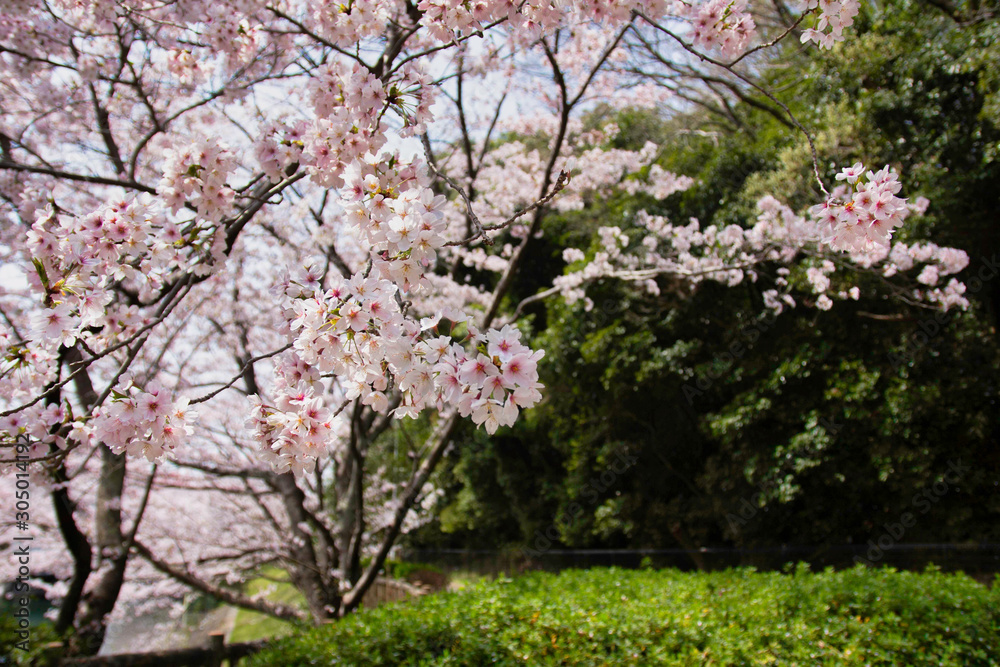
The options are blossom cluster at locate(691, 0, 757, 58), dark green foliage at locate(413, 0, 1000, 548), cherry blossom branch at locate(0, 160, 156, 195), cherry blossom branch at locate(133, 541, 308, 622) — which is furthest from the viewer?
cherry blossom branch at locate(133, 541, 308, 622)

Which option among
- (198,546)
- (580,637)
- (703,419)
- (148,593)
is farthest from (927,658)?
(148,593)

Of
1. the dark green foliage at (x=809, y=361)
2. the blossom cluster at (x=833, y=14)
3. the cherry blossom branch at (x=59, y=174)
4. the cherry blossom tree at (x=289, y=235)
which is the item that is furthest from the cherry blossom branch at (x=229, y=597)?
the blossom cluster at (x=833, y=14)

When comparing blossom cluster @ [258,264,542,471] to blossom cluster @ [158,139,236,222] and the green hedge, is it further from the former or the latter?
the green hedge

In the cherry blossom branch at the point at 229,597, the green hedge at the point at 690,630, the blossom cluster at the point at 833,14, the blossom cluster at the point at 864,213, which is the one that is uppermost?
the blossom cluster at the point at 833,14

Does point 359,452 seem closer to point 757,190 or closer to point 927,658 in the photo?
point 927,658

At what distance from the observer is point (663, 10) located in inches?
73.9

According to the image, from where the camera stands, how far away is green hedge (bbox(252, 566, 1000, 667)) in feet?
8.40

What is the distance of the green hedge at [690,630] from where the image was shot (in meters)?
2.56

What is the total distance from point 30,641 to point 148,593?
5186 millimetres

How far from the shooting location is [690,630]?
265 centimetres

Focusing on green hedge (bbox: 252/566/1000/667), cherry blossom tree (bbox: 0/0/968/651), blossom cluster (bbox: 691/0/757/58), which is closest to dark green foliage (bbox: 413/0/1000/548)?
cherry blossom tree (bbox: 0/0/968/651)

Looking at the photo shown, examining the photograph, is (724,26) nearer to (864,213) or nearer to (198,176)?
(864,213)

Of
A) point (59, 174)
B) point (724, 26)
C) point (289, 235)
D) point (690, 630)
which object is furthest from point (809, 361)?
point (59, 174)

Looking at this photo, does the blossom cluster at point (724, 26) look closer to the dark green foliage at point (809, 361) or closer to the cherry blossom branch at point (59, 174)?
the cherry blossom branch at point (59, 174)
